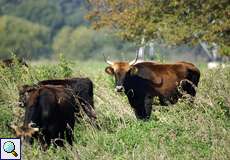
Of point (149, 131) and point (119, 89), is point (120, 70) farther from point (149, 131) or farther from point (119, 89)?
point (149, 131)

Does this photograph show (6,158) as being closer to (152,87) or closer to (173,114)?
(173,114)

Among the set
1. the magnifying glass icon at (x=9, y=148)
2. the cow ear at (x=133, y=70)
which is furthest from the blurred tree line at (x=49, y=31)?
the magnifying glass icon at (x=9, y=148)

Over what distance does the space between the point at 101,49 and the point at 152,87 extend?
7697 cm

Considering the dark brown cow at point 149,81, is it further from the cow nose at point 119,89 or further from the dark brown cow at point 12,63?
the dark brown cow at point 12,63

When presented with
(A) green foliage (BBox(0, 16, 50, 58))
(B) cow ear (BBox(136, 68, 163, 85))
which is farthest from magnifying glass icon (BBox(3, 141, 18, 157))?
(A) green foliage (BBox(0, 16, 50, 58))

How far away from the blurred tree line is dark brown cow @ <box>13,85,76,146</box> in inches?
2485

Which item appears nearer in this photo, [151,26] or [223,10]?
[223,10]

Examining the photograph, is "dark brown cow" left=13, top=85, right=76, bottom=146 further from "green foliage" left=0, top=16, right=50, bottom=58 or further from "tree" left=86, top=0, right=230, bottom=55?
"green foliage" left=0, top=16, right=50, bottom=58

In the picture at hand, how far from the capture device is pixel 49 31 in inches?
3661

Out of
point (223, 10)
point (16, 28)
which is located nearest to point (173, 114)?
point (223, 10)

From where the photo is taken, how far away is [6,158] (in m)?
9.14

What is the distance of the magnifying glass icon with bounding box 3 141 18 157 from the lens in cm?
914

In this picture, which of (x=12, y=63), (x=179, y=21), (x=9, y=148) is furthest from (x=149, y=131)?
(x=179, y=21)

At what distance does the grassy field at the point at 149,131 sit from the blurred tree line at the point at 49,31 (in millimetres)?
60768
